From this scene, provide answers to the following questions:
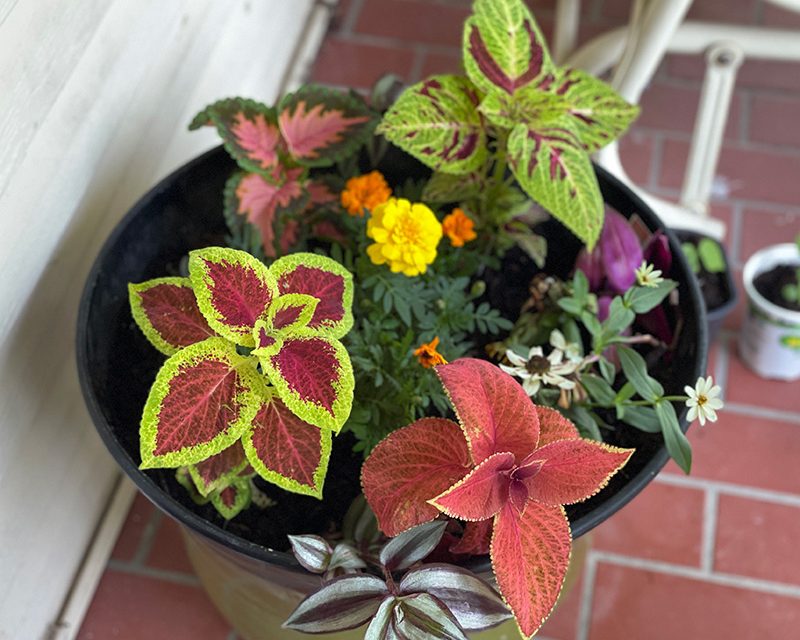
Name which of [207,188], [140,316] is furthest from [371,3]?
[140,316]

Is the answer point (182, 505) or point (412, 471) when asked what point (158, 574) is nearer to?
point (182, 505)

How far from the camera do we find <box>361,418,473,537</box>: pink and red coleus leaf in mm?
716

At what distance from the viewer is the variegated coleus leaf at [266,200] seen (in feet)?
3.04

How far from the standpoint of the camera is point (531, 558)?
0.69m

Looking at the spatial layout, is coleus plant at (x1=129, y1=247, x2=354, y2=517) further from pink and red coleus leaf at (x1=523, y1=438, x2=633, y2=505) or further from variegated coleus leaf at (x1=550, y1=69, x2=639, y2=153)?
variegated coleus leaf at (x1=550, y1=69, x2=639, y2=153)

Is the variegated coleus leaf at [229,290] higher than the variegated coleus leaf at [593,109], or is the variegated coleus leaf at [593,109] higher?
the variegated coleus leaf at [593,109]

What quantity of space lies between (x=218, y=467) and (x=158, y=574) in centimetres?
56

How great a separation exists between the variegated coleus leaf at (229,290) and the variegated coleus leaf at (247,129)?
0.20 meters

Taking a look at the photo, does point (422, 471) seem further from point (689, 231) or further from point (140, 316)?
point (689, 231)

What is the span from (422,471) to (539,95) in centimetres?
41

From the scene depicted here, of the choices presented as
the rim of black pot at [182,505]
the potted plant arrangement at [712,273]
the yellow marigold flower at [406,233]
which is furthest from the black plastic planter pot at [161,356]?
the potted plant arrangement at [712,273]

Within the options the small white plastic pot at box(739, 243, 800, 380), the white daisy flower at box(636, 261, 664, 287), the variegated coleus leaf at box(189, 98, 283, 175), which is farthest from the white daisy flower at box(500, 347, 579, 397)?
the small white plastic pot at box(739, 243, 800, 380)

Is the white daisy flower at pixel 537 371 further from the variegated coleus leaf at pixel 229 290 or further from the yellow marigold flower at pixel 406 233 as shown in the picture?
the variegated coleus leaf at pixel 229 290

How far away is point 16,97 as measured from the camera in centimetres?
83
